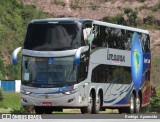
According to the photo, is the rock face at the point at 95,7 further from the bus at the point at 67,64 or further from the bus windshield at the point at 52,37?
the bus windshield at the point at 52,37

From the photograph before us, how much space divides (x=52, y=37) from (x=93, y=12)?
275ft

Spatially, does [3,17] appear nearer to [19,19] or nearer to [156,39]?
[19,19]

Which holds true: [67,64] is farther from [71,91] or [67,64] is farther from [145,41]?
[145,41]

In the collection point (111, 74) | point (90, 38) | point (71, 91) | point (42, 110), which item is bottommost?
point (42, 110)

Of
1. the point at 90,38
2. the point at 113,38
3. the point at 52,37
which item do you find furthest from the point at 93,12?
the point at 52,37

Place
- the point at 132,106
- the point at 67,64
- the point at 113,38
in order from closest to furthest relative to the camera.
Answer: the point at 67,64 < the point at 113,38 < the point at 132,106

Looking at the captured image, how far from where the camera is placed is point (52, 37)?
30.3 metres

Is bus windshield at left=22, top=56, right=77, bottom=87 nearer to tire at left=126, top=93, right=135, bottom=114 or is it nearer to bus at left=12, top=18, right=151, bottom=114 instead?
bus at left=12, top=18, right=151, bottom=114

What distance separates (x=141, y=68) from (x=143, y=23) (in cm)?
7644

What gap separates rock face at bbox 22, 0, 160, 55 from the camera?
371 feet

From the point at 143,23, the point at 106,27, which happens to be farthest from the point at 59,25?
the point at 143,23

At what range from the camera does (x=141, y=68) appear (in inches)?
1470

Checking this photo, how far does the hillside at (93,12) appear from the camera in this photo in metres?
96.5

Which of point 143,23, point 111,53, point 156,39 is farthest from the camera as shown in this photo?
point 143,23
